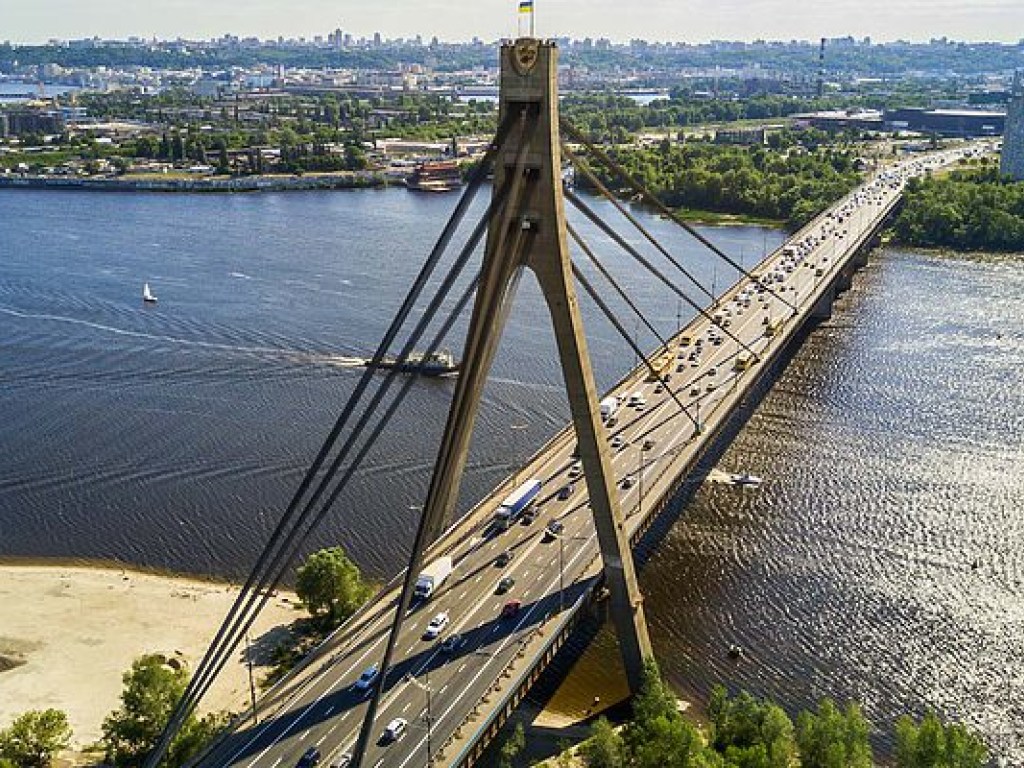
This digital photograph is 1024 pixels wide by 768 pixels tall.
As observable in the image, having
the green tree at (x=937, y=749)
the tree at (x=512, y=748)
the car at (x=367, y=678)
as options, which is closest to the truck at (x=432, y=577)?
the car at (x=367, y=678)

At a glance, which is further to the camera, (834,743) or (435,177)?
(435,177)

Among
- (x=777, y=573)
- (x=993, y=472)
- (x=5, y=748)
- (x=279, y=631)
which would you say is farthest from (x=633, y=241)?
(x=5, y=748)

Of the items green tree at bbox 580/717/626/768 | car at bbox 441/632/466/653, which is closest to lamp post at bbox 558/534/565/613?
car at bbox 441/632/466/653

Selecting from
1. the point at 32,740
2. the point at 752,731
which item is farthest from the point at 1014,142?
the point at 32,740

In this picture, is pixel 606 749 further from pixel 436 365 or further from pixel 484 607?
pixel 436 365

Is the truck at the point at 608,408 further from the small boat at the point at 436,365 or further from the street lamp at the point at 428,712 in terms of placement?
the street lamp at the point at 428,712

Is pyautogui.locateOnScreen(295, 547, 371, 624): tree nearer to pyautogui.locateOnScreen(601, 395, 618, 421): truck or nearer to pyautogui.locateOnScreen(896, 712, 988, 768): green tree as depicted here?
pyautogui.locateOnScreen(601, 395, 618, 421): truck

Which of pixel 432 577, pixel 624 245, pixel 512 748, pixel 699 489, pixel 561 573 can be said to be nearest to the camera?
pixel 512 748
